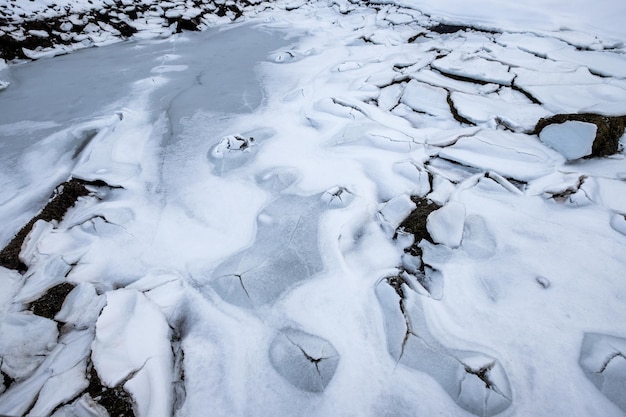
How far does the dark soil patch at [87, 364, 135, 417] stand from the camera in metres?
0.93

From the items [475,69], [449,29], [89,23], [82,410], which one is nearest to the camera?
[82,410]

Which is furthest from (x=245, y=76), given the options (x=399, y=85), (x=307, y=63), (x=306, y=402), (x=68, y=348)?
(x=306, y=402)

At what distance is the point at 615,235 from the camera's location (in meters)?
1.41

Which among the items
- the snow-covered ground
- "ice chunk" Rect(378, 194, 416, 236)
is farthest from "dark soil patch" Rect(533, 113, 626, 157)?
"ice chunk" Rect(378, 194, 416, 236)

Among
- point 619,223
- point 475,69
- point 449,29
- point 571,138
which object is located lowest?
point 619,223

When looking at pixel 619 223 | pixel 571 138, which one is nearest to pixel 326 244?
pixel 619 223

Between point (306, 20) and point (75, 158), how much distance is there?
438 centimetres

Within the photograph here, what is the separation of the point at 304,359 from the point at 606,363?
40.2 inches

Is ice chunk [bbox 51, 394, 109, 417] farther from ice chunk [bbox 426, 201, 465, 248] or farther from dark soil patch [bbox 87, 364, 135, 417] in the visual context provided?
ice chunk [bbox 426, 201, 465, 248]

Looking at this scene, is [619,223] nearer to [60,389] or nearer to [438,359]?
[438,359]

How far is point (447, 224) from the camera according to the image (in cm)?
146

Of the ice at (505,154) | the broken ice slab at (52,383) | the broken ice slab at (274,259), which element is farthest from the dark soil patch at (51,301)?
the ice at (505,154)

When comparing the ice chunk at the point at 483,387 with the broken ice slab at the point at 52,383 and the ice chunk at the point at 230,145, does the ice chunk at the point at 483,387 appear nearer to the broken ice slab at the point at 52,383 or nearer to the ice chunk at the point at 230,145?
the broken ice slab at the point at 52,383

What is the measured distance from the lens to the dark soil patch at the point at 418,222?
1.45 metres
